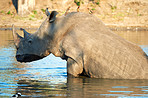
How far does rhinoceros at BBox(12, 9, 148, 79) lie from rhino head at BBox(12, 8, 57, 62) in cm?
2

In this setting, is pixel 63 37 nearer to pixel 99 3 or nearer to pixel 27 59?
pixel 27 59

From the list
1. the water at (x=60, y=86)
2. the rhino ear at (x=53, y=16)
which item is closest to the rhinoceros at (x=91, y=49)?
the rhino ear at (x=53, y=16)

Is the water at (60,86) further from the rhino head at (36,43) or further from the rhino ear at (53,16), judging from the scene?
the rhino ear at (53,16)

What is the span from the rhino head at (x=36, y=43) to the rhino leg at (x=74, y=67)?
0.75 m

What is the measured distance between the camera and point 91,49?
6871 mm

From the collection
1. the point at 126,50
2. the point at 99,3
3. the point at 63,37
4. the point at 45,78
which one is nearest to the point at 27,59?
the point at 45,78

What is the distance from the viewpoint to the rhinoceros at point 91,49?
6840 millimetres

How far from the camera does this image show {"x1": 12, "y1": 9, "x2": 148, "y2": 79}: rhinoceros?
6840mm

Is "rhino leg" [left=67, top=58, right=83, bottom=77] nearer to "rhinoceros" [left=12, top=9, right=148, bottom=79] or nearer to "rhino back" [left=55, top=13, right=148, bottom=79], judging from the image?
"rhinoceros" [left=12, top=9, right=148, bottom=79]

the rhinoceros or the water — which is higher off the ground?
the rhinoceros

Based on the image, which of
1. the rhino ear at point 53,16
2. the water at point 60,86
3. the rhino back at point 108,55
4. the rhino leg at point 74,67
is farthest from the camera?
the rhino ear at point 53,16

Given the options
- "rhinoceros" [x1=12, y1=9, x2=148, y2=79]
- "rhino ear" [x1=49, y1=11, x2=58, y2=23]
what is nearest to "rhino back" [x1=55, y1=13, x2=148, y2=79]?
"rhinoceros" [x1=12, y1=9, x2=148, y2=79]

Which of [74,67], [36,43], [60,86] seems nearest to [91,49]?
[74,67]

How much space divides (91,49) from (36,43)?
1.49m
